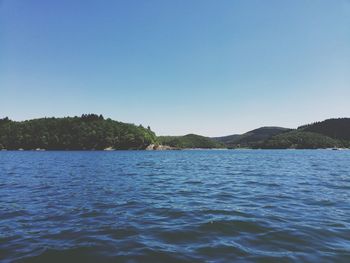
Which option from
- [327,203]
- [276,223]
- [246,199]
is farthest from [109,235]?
[327,203]

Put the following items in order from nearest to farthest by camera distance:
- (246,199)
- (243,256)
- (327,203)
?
(243,256) → (327,203) → (246,199)

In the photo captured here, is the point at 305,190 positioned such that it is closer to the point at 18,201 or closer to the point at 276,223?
the point at 276,223

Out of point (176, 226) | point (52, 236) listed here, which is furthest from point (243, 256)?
point (52, 236)

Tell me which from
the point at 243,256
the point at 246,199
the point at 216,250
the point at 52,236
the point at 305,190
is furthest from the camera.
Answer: the point at 305,190

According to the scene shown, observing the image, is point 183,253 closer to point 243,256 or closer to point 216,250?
point 216,250

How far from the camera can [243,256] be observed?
29.1 ft

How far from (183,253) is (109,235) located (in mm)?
3545

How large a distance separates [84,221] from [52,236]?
2328 mm

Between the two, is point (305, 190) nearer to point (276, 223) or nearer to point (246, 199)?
point (246, 199)

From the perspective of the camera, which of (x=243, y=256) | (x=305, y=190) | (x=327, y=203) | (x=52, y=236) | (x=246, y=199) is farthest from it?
(x=305, y=190)

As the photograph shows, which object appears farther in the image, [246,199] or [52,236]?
[246,199]

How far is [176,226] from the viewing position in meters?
→ 12.4

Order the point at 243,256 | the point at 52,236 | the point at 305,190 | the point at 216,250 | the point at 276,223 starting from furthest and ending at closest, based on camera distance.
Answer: the point at 305,190 → the point at 276,223 → the point at 52,236 → the point at 216,250 → the point at 243,256

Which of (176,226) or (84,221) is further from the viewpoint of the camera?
(84,221)
